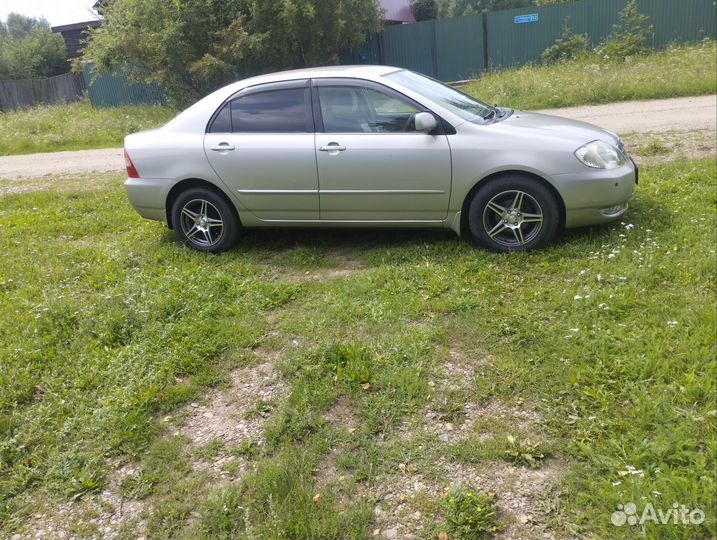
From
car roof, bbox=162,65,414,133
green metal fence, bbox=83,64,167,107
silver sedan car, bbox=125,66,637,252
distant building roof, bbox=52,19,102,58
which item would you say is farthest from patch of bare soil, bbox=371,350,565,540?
distant building roof, bbox=52,19,102,58

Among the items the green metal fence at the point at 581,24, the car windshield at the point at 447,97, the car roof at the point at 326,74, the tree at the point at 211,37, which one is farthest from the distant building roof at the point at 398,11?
the car roof at the point at 326,74

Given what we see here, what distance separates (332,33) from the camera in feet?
65.2

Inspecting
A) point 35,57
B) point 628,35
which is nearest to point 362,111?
point 628,35

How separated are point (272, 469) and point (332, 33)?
741 inches

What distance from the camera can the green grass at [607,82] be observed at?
1349cm

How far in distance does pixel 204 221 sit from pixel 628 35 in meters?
17.1

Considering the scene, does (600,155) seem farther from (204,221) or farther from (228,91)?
(204,221)

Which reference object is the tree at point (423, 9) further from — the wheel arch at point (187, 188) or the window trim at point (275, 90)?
the wheel arch at point (187, 188)

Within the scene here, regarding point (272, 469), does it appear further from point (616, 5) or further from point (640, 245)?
point (616, 5)

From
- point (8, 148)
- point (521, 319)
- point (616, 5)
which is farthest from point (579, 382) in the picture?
point (616, 5)

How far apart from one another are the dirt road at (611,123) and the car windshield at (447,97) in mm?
5125

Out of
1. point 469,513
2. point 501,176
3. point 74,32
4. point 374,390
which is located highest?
point 74,32

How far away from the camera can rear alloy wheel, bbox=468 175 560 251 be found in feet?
17.0

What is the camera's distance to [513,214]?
5258 mm
